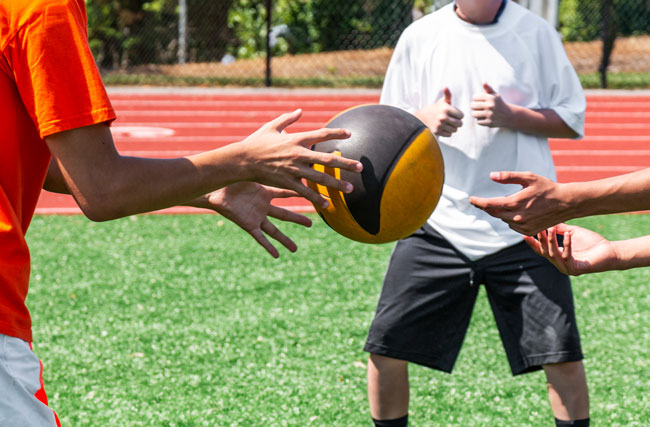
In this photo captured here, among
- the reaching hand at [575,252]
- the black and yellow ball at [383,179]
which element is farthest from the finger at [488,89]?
the reaching hand at [575,252]

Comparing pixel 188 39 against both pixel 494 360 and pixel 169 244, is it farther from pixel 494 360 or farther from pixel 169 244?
pixel 494 360

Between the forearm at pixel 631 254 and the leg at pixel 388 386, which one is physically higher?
the forearm at pixel 631 254

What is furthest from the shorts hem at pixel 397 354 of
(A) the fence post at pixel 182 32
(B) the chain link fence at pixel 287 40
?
(A) the fence post at pixel 182 32

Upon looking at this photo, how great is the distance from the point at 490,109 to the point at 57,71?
71.7 inches

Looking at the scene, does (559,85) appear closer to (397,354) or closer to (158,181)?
(397,354)

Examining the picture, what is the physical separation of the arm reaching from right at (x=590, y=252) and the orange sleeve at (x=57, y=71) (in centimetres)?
143

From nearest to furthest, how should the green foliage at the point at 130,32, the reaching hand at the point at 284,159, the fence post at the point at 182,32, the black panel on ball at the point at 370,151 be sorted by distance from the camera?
1. the reaching hand at the point at 284,159
2. the black panel on ball at the point at 370,151
3. the green foliage at the point at 130,32
4. the fence post at the point at 182,32

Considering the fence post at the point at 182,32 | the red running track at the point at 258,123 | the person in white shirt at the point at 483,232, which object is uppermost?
the person in white shirt at the point at 483,232

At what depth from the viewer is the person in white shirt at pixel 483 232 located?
3.27m

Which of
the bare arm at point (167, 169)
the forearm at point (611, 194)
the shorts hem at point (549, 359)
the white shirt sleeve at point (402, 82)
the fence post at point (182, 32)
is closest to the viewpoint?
the bare arm at point (167, 169)

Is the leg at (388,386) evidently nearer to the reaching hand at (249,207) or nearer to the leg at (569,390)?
the leg at (569,390)

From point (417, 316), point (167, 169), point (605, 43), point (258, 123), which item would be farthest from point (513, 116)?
point (605, 43)

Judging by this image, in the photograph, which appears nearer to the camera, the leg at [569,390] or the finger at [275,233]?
the finger at [275,233]

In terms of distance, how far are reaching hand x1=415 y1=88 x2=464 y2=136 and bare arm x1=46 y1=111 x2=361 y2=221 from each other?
105 centimetres
